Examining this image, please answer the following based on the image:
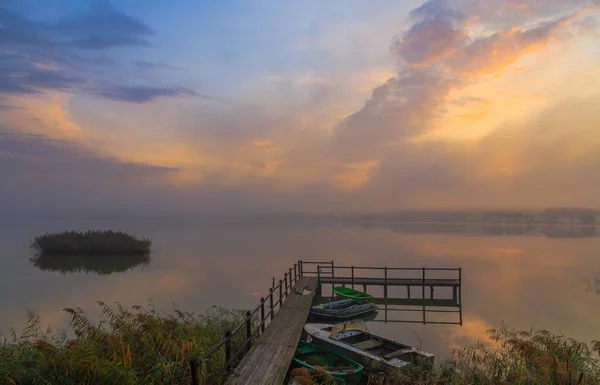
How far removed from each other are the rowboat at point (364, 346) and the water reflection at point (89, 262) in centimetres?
2693

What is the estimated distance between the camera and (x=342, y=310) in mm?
19250

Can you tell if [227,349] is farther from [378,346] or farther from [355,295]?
[355,295]

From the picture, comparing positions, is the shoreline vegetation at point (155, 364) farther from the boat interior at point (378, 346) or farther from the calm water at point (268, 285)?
the calm water at point (268, 285)

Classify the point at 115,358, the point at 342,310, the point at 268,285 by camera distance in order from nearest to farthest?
1. the point at 115,358
2. the point at 342,310
3. the point at 268,285

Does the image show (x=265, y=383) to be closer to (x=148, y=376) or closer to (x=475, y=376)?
(x=148, y=376)

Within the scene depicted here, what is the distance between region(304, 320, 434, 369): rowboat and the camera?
11.0 metres

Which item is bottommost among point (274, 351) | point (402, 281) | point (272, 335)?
point (402, 281)

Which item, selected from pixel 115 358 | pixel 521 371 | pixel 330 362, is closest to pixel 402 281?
pixel 330 362

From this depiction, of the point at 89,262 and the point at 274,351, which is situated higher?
the point at 274,351

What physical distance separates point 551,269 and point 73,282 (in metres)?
43.4

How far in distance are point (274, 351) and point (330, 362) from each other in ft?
5.35

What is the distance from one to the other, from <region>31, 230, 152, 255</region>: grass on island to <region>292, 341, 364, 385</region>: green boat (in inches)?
1486

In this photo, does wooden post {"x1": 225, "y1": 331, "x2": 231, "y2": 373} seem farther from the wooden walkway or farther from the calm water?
the calm water

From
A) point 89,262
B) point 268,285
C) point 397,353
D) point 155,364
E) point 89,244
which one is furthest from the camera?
point 89,244
